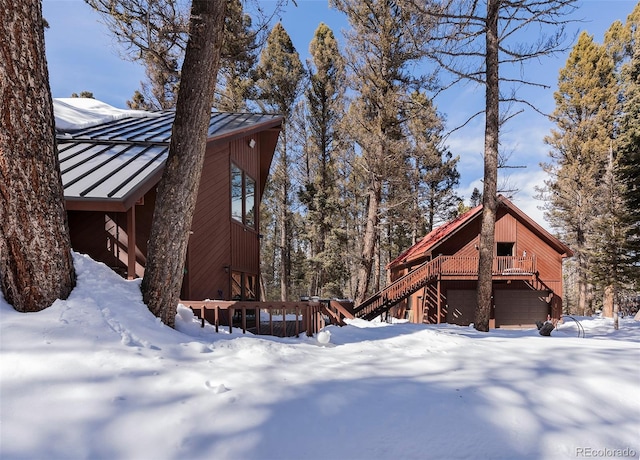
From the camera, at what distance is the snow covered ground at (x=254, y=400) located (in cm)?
192

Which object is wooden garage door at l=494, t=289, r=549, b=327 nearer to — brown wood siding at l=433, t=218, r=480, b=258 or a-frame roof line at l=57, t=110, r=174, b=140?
brown wood siding at l=433, t=218, r=480, b=258

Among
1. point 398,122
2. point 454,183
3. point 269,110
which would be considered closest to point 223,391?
point 398,122

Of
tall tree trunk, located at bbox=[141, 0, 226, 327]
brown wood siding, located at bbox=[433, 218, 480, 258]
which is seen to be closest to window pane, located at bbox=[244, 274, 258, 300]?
tall tree trunk, located at bbox=[141, 0, 226, 327]

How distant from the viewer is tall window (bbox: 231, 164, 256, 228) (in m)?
8.61

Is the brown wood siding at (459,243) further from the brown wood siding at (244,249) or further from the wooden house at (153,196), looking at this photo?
the wooden house at (153,196)

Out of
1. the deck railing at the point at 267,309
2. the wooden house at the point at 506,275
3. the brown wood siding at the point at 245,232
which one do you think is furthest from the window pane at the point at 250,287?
the wooden house at the point at 506,275

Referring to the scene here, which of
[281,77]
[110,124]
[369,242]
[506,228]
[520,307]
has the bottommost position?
[520,307]

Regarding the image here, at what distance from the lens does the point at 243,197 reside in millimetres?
9086

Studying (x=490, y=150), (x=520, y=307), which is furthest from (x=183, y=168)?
(x=520, y=307)

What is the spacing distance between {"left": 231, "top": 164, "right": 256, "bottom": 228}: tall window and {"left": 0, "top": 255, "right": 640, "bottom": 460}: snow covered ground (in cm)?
525

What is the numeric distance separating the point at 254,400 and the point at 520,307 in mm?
17072

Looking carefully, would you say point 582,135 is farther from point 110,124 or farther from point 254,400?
point 254,400

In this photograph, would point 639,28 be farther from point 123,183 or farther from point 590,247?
point 123,183

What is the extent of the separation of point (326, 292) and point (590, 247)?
14.4 meters
